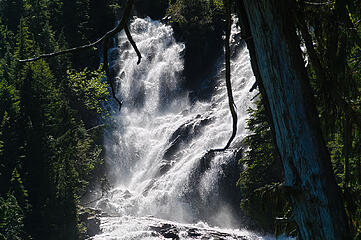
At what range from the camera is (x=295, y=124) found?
2146 mm

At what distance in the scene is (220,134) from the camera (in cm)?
2644

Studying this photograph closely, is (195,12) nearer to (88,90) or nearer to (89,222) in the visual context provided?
(88,90)

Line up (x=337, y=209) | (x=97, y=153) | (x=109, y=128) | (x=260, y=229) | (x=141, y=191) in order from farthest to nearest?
(x=109, y=128) → (x=97, y=153) → (x=141, y=191) → (x=260, y=229) → (x=337, y=209)

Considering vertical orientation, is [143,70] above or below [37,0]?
below

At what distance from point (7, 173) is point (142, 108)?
40.9 ft

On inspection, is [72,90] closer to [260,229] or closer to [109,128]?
[109,128]

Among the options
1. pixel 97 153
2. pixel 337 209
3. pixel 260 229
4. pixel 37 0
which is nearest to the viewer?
pixel 337 209

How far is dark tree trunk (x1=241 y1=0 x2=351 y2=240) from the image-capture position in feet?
6.79

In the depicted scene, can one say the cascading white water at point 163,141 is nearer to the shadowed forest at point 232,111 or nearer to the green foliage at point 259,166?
the shadowed forest at point 232,111

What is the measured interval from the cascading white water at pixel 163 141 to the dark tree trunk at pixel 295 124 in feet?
56.7

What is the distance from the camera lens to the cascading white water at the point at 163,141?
2376 centimetres

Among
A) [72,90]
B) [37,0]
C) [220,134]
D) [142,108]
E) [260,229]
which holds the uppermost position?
[37,0]

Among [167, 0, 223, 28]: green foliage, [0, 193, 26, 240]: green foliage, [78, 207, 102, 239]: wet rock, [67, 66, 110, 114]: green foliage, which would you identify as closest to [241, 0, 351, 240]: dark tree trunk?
[0, 193, 26, 240]: green foliage

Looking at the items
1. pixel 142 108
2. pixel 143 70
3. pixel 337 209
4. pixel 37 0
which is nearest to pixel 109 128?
pixel 142 108
